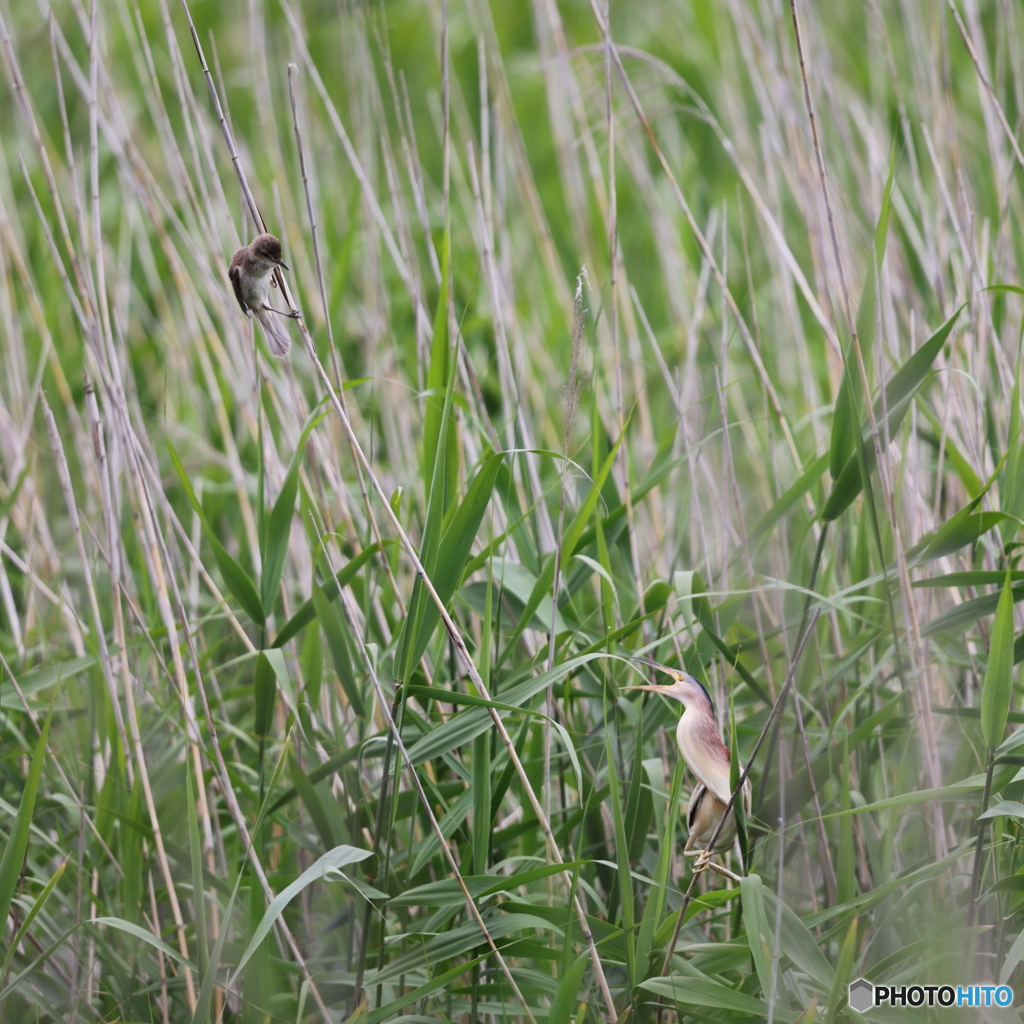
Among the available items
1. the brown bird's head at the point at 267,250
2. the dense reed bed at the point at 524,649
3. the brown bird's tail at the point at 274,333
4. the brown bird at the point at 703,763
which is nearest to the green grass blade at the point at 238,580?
the dense reed bed at the point at 524,649

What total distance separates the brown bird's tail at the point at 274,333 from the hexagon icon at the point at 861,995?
3.49ft

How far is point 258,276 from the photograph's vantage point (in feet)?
3.85

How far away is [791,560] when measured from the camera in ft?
5.16

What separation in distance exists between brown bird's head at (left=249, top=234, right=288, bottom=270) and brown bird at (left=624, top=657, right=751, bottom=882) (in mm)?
658

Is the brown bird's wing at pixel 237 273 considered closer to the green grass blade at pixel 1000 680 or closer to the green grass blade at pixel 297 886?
the green grass blade at pixel 297 886

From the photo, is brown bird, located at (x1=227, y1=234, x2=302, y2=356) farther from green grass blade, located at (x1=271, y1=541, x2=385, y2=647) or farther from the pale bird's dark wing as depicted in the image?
the pale bird's dark wing

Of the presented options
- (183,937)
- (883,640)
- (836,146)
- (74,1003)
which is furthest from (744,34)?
(74,1003)

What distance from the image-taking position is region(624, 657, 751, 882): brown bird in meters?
1.01

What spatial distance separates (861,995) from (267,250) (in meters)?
1.13

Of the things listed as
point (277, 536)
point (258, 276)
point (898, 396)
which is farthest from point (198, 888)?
point (898, 396)

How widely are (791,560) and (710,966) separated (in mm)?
663

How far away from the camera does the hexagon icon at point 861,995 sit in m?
1.11

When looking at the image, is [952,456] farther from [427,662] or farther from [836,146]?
[836,146]

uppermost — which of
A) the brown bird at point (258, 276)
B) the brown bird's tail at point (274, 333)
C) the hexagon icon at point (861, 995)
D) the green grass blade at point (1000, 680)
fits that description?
the brown bird at point (258, 276)
